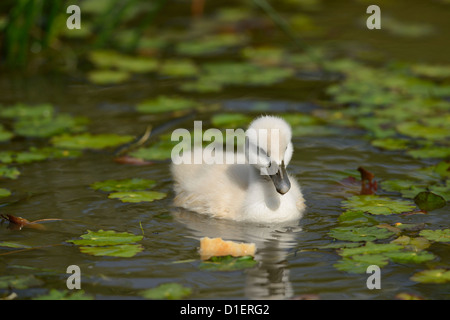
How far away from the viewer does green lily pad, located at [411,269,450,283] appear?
13.6 ft

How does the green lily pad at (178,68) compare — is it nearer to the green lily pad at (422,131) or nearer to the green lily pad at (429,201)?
the green lily pad at (422,131)

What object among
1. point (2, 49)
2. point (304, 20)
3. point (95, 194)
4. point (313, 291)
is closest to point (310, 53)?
point (304, 20)

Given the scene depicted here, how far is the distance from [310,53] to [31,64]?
9.06 ft

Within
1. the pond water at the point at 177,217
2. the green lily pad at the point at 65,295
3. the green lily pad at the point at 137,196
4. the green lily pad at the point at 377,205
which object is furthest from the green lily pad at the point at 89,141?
the green lily pad at the point at 65,295

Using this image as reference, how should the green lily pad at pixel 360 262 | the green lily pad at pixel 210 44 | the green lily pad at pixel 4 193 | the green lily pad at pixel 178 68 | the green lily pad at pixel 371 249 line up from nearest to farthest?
the green lily pad at pixel 360 262, the green lily pad at pixel 371 249, the green lily pad at pixel 4 193, the green lily pad at pixel 178 68, the green lily pad at pixel 210 44

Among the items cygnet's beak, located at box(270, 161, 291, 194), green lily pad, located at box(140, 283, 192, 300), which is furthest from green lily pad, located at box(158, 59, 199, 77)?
green lily pad, located at box(140, 283, 192, 300)

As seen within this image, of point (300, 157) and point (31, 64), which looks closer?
point (300, 157)

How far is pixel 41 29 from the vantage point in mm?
8641

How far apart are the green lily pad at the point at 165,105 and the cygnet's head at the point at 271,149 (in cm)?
216

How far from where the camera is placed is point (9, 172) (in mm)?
5641

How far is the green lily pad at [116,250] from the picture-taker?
4453 millimetres

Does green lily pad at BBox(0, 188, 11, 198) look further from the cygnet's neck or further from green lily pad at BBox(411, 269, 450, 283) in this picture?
green lily pad at BBox(411, 269, 450, 283)
